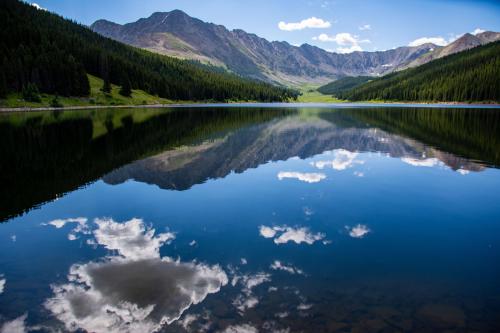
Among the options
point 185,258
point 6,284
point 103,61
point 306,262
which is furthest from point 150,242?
point 103,61

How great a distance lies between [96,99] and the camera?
511ft

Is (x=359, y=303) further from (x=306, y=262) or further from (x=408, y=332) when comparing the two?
(x=306, y=262)

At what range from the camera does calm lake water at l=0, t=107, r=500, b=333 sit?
1087 centimetres

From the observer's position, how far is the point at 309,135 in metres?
63.1

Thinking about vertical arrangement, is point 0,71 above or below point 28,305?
above

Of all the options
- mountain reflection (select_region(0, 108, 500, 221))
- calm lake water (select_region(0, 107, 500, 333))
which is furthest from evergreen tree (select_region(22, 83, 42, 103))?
calm lake water (select_region(0, 107, 500, 333))

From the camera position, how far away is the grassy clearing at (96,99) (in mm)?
118956

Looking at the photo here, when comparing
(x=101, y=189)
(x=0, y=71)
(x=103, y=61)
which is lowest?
(x=101, y=189)

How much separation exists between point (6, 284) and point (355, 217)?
1695cm

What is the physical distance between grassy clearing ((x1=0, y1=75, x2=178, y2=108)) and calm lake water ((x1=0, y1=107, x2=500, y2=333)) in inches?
3961

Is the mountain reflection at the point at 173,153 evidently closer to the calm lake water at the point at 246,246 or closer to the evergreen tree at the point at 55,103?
the calm lake water at the point at 246,246

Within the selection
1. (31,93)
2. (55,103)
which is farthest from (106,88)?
(31,93)

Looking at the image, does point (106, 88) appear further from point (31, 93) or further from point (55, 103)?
point (31, 93)

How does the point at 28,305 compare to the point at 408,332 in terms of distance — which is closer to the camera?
the point at 408,332
